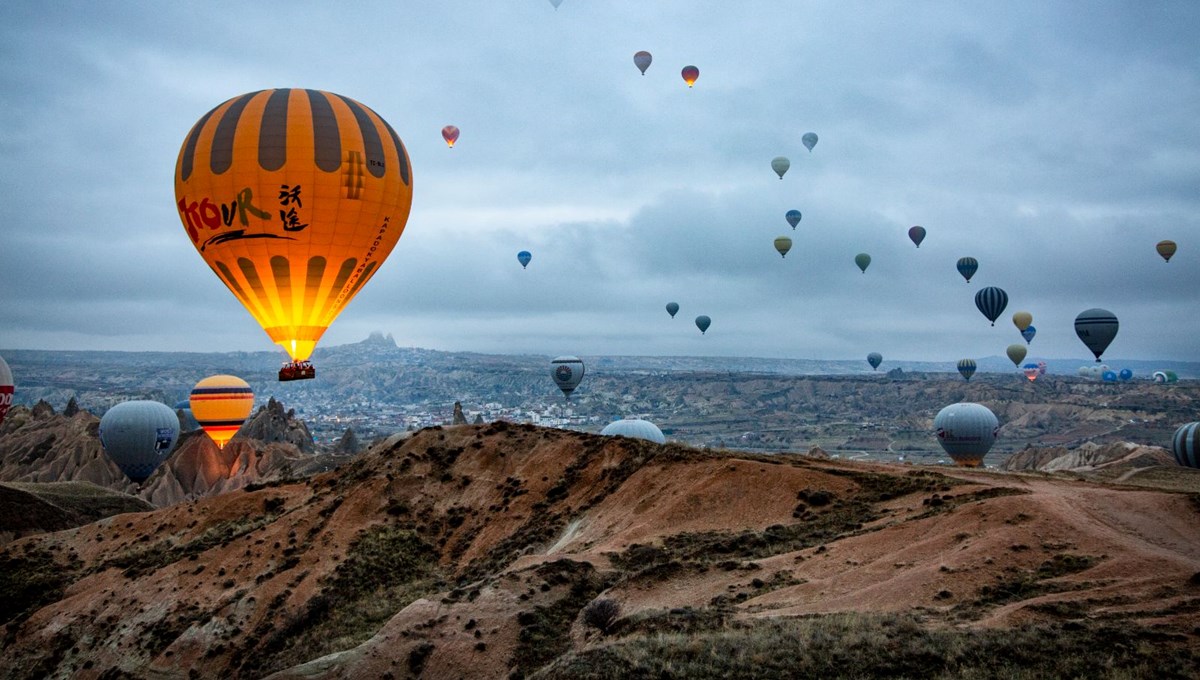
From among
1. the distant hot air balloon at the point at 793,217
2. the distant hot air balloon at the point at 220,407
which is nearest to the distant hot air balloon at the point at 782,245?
the distant hot air balloon at the point at 793,217

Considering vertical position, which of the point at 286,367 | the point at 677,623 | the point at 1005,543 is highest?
the point at 286,367

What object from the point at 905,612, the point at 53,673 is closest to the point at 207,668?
the point at 53,673

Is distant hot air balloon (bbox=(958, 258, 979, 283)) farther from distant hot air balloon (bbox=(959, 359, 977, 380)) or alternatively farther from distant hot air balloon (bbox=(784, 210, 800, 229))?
distant hot air balloon (bbox=(959, 359, 977, 380))

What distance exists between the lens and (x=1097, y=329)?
4390 inches

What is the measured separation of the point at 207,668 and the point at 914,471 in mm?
29821

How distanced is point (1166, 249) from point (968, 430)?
175 feet

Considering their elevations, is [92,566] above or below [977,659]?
below

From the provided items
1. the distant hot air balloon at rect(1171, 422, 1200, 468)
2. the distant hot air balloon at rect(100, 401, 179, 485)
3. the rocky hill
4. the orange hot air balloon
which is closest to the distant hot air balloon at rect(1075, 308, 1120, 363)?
the distant hot air balloon at rect(1171, 422, 1200, 468)

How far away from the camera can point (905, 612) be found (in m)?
22.4

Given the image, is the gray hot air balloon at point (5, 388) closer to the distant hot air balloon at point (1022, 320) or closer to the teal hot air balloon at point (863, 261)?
the teal hot air balloon at point (863, 261)

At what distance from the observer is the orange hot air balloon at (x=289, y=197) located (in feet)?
143

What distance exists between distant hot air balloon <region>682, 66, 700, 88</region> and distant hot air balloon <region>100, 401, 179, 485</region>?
66.5m

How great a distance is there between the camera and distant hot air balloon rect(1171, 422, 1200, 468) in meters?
77.9

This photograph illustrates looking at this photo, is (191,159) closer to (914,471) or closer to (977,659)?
(914,471)
